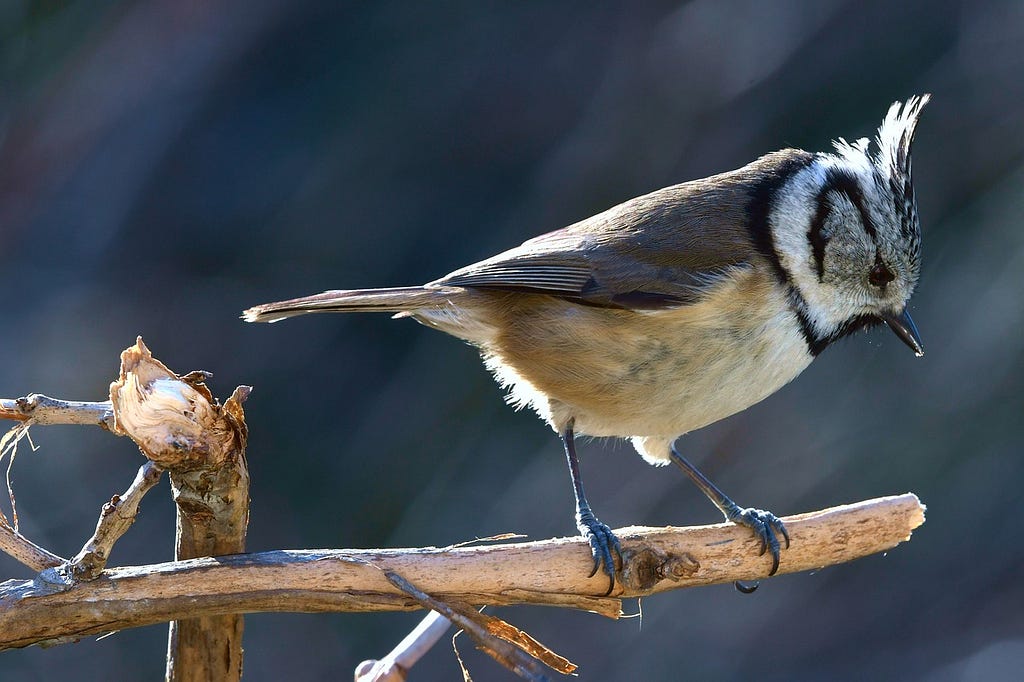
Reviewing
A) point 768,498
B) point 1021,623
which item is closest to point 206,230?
point 768,498

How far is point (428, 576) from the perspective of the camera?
2.46 meters

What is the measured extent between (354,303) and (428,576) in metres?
1.03

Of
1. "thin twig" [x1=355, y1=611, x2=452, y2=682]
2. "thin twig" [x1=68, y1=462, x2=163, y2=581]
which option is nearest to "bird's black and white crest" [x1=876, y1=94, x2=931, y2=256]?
"thin twig" [x1=355, y1=611, x2=452, y2=682]

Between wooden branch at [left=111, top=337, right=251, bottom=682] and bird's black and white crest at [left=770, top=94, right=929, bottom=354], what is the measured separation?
165cm

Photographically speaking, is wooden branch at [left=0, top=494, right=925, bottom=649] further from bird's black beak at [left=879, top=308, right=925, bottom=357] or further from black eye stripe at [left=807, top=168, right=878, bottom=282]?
black eye stripe at [left=807, top=168, right=878, bottom=282]

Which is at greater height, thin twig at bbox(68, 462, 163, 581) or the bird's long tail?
the bird's long tail

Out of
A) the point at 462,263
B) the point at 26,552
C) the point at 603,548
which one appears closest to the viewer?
the point at 26,552

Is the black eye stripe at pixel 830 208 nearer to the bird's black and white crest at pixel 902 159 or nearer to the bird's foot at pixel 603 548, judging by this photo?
the bird's black and white crest at pixel 902 159

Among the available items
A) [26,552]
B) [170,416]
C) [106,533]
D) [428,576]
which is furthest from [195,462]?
[428,576]

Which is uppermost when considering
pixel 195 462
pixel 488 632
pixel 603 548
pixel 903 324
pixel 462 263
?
pixel 462 263

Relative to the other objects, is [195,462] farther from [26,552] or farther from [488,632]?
[488,632]

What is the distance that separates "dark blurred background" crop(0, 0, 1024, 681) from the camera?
16.0 ft

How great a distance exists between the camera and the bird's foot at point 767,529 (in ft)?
9.48

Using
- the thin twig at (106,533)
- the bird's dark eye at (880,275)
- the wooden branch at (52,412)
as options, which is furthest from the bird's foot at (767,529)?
the wooden branch at (52,412)
